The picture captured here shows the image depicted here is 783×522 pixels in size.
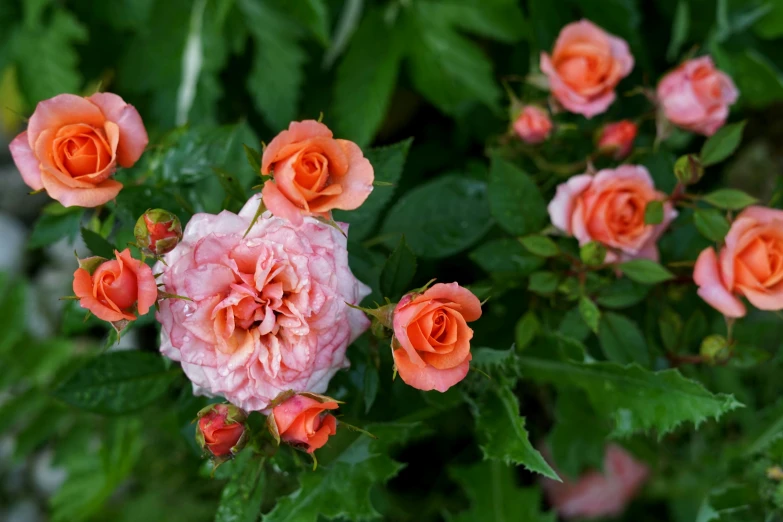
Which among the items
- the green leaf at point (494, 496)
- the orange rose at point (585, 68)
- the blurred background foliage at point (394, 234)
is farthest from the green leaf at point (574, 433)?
the orange rose at point (585, 68)

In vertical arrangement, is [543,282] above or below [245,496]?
above

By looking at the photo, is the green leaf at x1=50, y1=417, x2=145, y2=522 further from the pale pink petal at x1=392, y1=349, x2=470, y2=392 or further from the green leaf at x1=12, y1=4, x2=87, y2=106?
the pale pink petal at x1=392, y1=349, x2=470, y2=392

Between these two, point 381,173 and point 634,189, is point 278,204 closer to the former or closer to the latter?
point 381,173

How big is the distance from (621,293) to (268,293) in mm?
362

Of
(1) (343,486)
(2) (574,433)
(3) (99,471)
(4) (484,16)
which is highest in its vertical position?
(4) (484,16)

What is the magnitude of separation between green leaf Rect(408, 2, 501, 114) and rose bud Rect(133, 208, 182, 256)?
0.50m

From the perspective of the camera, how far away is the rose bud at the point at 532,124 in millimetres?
666

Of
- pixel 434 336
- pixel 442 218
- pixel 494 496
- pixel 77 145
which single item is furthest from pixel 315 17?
pixel 494 496

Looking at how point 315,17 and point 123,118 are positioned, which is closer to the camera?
point 123,118

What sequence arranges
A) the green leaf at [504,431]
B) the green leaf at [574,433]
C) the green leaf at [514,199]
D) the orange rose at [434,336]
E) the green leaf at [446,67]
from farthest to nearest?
the green leaf at [446,67], the green leaf at [574,433], the green leaf at [514,199], the green leaf at [504,431], the orange rose at [434,336]

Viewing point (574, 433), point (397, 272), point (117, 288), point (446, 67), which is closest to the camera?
point (117, 288)

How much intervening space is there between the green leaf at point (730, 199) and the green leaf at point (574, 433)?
282mm

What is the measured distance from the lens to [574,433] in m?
0.79

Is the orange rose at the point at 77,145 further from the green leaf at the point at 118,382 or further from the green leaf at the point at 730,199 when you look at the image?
the green leaf at the point at 730,199
